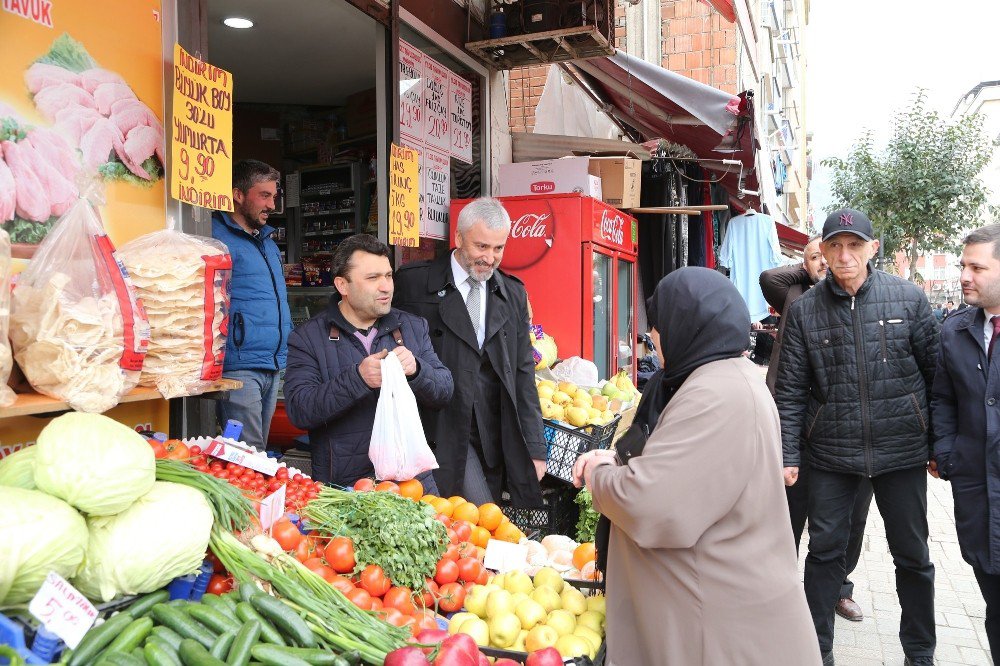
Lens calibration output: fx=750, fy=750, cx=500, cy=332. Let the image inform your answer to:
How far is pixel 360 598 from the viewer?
7.74 feet

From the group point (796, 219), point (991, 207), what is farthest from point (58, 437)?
point (796, 219)

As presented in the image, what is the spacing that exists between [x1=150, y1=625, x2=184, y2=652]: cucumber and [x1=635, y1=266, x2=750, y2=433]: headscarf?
1.55 meters

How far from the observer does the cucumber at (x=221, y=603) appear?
1.92 meters

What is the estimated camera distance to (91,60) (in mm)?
3068

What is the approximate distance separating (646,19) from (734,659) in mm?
11066

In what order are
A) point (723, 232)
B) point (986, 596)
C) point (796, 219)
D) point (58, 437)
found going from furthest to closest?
point (796, 219)
point (723, 232)
point (986, 596)
point (58, 437)

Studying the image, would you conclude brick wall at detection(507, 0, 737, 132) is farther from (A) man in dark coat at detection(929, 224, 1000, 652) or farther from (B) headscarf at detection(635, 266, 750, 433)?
(B) headscarf at detection(635, 266, 750, 433)

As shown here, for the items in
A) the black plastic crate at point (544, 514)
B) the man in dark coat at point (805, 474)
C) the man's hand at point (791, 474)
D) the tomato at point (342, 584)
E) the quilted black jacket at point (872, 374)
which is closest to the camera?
the tomato at point (342, 584)

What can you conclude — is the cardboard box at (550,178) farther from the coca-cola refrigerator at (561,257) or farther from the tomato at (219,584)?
the tomato at (219,584)

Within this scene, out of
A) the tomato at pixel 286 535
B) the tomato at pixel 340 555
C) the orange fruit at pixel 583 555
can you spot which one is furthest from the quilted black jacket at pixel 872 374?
the tomato at pixel 286 535

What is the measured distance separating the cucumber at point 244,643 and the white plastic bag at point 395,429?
1395 mm

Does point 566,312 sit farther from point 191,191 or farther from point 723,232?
→ point 723,232

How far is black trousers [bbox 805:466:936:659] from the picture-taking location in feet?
12.7

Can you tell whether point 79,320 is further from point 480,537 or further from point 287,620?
point 480,537
